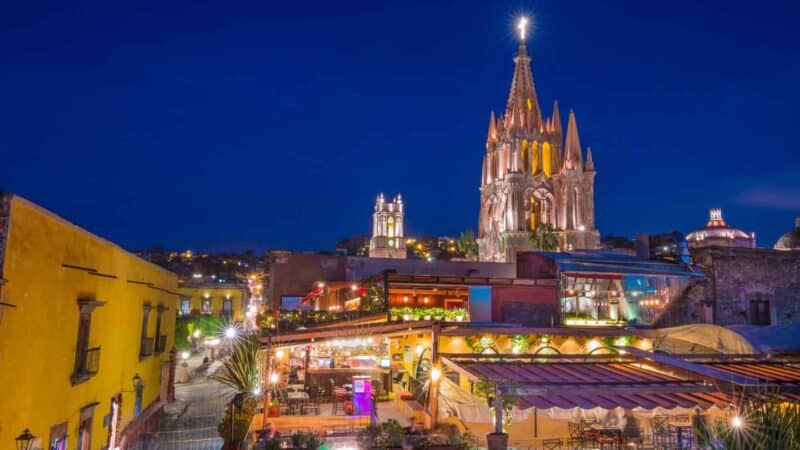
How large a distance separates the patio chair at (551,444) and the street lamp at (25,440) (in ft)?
33.6

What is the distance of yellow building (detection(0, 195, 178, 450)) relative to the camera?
8.77 m

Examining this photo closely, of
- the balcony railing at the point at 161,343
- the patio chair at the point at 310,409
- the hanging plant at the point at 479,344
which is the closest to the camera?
the hanging plant at the point at 479,344

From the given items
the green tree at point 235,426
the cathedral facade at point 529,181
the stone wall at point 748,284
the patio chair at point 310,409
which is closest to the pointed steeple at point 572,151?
the cathedral facade at point 529,181

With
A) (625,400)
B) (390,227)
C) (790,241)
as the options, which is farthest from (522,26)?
(625,400)

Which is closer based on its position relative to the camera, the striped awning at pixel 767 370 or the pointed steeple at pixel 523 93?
the striped awning at pixel 767 370

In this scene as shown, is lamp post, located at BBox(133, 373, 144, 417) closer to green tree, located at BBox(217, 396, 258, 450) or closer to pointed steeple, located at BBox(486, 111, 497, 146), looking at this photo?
green tree, located at BBox(217, 396, 258, 450)

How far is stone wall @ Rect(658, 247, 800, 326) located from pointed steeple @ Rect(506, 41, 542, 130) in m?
47.6

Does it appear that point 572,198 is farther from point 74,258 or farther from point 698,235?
point 74,258

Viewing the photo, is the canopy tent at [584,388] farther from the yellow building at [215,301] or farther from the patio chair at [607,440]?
the yellow building at [215,301]

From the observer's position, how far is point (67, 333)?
11.1 m

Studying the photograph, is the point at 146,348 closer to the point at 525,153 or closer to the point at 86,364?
the point at 86,364

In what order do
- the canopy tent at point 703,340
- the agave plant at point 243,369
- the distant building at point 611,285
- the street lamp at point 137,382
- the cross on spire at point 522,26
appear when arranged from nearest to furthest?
1. the agave plant at point 243,369
2. the canopy tent at point 703,340
3. the street lamp at point 137,382
4. the distant building at point 611,285
5. the cross on spire at point 522,26

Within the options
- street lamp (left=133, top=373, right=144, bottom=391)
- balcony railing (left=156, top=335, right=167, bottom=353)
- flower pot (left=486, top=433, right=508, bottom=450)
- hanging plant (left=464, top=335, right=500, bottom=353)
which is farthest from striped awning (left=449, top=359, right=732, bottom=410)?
balcony railing (left=156, top=335, right=167, bottom=353)

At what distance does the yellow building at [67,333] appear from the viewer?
8773 mm
